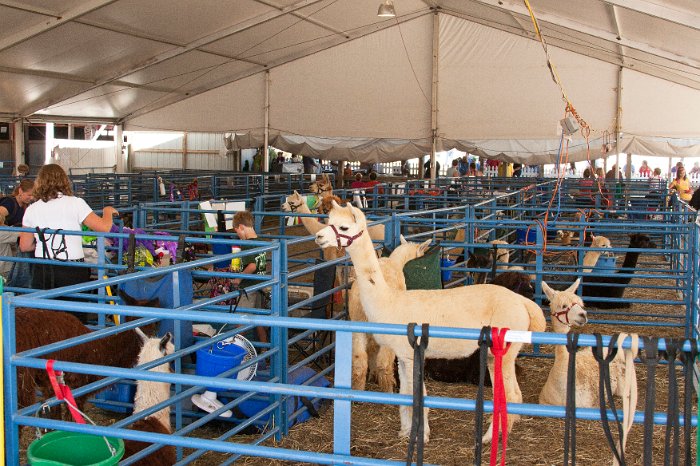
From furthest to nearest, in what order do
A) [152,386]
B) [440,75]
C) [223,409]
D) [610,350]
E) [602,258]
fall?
[440,75], [602,258], [223,409], [152,386], [610,350]

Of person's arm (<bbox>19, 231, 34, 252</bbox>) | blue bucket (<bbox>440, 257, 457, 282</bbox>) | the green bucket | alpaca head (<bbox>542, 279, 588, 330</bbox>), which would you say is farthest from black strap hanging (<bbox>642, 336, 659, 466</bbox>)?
blue bucket (<bbox>440, 257, 457, 282</bbox>)

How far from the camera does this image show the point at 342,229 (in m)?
4.55

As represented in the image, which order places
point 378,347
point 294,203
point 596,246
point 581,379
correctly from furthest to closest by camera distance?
point 294,203, point 596,246, point 378,347, point 581,379

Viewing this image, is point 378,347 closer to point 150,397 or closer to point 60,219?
point 150,397

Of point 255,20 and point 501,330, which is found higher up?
point 255,20

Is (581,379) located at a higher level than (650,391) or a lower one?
lower

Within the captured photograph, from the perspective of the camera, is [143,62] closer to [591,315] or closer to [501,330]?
[591,315]

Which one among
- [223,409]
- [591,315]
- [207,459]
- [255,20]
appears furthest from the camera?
[255,20]

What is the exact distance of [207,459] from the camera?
4.41 metres

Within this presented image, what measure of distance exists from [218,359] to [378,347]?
1.71m

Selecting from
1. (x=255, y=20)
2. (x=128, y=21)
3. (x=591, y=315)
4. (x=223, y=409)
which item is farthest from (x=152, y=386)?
(x=255, y=20)

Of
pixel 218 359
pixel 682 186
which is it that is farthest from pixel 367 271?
pixel 682 186

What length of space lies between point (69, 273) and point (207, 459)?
204 cm

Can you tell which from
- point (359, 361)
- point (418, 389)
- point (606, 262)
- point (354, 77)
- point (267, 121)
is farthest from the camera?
point (267, 121)
